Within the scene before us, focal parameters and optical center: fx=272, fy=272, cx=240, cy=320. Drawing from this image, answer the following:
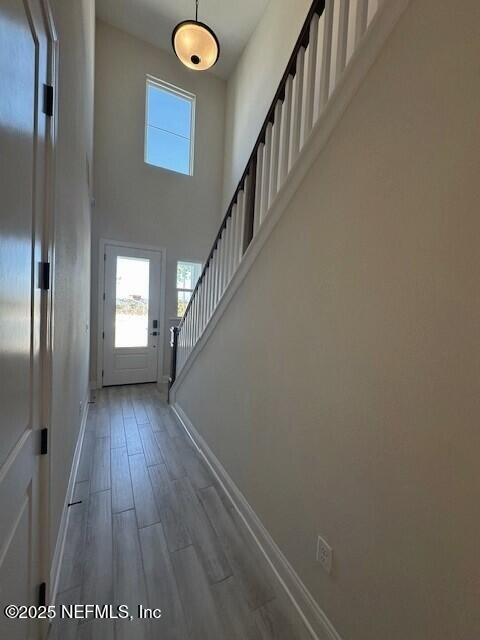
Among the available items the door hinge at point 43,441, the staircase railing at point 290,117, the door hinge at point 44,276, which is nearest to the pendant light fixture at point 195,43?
the staircase railing at point 290,117

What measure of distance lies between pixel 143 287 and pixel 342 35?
419cm

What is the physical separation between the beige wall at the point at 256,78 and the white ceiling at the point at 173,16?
0.20 meters

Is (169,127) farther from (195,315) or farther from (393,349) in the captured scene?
(393,349)

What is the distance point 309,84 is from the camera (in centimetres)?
134

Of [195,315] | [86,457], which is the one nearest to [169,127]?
[195,315]

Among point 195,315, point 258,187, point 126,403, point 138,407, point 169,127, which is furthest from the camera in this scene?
point 169,127

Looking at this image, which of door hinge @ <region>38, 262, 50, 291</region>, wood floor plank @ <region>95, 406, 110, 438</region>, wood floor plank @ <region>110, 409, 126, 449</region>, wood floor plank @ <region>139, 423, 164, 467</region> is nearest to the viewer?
door hinge @ <region>38, 262, 50, 291</region>

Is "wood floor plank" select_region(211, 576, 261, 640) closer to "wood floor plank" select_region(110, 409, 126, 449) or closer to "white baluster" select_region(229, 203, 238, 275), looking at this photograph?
"wood floor plank" select_region(110, 409, 126, 449)

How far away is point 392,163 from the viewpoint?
92 centimetres

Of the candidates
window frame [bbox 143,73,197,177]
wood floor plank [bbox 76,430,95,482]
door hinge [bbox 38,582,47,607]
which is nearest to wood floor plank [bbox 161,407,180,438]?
wood floor plank [bbox 76,430,95,482]

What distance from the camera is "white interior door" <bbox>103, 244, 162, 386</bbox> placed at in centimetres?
447

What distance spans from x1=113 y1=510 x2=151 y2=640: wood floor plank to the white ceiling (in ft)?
20.5

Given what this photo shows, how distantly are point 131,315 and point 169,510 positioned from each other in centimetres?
341

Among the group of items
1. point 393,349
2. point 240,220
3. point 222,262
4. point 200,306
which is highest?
point 240,220
